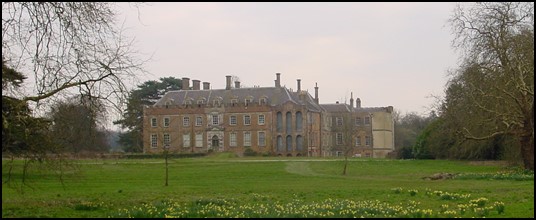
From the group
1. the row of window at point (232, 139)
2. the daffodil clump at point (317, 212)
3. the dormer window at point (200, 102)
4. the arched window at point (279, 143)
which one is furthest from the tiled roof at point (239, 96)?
the daffodil clump at point (317, 212)

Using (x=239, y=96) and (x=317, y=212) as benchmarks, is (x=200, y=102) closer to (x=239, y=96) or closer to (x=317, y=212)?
(x=239, y=96)

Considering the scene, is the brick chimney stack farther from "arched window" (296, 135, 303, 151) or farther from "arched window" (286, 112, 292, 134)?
"arched window" (296, 135, 303, 151)

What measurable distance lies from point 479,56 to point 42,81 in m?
28.3

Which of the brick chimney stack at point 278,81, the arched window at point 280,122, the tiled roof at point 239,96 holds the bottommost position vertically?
the arched window at point 280,122

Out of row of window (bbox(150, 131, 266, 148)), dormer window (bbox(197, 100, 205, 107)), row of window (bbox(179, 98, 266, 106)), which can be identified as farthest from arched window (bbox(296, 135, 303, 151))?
dormer window (bbox(197, 100, 205, 107))

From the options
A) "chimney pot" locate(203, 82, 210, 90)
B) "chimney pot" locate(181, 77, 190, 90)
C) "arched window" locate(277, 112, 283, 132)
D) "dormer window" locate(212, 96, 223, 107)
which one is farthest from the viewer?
"chimney pot" locate(203, 82, 210, 90)

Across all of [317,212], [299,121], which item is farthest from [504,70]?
[299,121]

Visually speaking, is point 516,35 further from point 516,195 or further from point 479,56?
point 516,195

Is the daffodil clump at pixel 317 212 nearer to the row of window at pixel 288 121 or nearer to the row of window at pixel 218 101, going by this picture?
the row of window at pixel 288 121

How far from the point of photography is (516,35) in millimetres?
37656

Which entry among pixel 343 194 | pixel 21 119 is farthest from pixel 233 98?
pixel 21 119

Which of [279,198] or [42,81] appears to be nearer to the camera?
[42,81]

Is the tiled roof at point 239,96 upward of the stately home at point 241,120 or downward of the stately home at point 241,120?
upward

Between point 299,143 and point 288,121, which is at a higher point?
point 288,121
